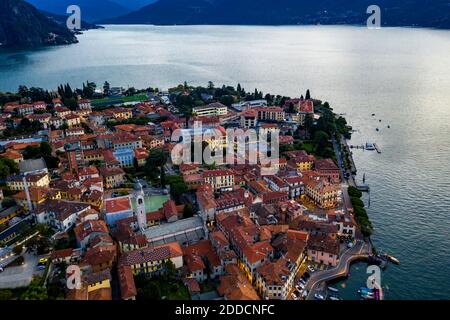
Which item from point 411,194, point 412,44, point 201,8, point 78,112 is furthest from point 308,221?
point 201,8

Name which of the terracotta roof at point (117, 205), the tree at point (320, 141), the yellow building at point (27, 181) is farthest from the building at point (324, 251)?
the yellow building at point (27, 181)

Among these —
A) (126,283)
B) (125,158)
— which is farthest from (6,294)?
(125,158)

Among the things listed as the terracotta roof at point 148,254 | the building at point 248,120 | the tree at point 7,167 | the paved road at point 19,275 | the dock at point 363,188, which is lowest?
the paved road at point 19,275

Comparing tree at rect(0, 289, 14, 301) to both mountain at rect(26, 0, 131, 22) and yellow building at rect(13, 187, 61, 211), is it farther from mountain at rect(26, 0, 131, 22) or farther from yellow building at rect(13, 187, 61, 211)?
mountain at rect(26, 0, 131, 22)

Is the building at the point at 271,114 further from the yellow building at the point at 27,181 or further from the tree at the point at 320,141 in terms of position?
the yellow building at the point at 27,181

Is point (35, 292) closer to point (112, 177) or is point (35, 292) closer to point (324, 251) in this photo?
point (112, 177)

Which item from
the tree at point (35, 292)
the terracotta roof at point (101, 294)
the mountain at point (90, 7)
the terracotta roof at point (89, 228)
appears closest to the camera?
the tree at point (35, 292)
